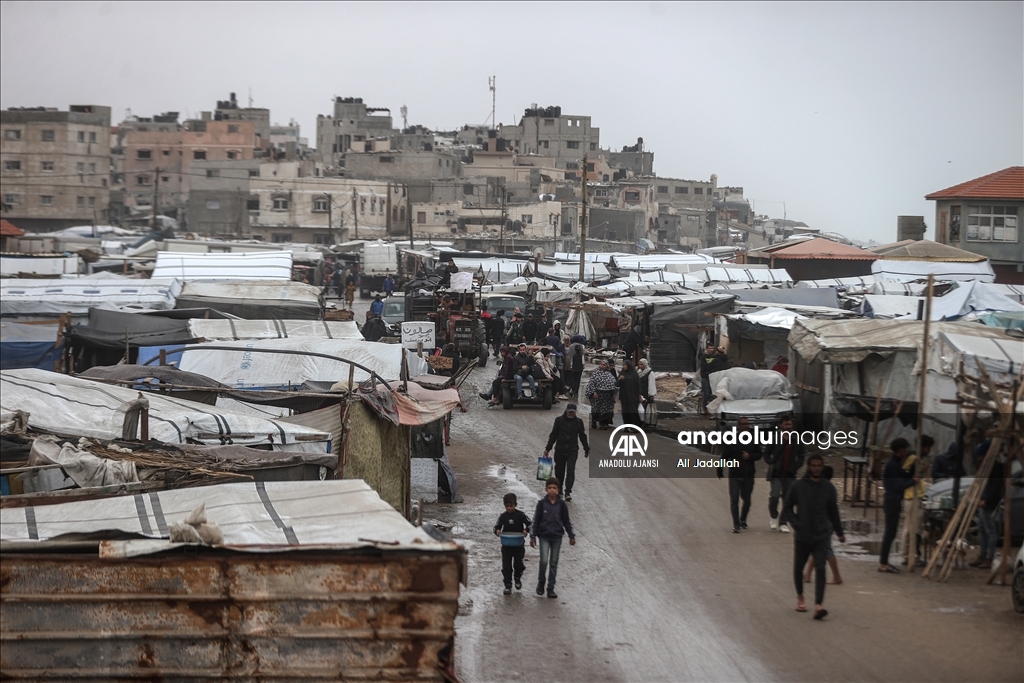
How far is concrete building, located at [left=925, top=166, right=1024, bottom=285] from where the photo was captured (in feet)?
116

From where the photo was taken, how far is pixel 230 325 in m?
18.3

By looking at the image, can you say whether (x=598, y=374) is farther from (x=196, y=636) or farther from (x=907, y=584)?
(x=196, y=636)

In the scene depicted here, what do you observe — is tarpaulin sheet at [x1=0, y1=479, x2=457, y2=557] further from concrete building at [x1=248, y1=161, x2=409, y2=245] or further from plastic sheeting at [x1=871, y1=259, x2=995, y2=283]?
concrete building at [x1=248, y1=161, x2=409, y2=245]

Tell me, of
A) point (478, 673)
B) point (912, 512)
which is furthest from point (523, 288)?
point (478, 673)

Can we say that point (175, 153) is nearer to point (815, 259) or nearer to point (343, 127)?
point (343, 127)

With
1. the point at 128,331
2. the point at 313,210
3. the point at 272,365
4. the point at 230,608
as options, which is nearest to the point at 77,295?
the point at 128,331

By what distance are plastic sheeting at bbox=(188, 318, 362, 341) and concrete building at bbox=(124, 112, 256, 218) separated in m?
71.1

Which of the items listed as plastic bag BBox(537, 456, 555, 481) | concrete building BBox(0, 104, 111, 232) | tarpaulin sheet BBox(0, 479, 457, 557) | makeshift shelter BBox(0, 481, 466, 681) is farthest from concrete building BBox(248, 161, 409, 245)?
makeshift shelter BBox(0, 481, 466, 681)

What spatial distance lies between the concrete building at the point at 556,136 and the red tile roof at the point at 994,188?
61881mm

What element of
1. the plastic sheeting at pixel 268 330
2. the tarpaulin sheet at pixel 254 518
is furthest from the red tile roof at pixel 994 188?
the tarpaulin sheet at pixel 254 518

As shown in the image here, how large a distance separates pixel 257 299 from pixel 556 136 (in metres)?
77.3

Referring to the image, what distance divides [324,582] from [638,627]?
4001 mm

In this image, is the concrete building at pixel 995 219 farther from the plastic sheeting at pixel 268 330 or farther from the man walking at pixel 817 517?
the man walking at pixel 817 517

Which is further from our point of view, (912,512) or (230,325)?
(230,325)
